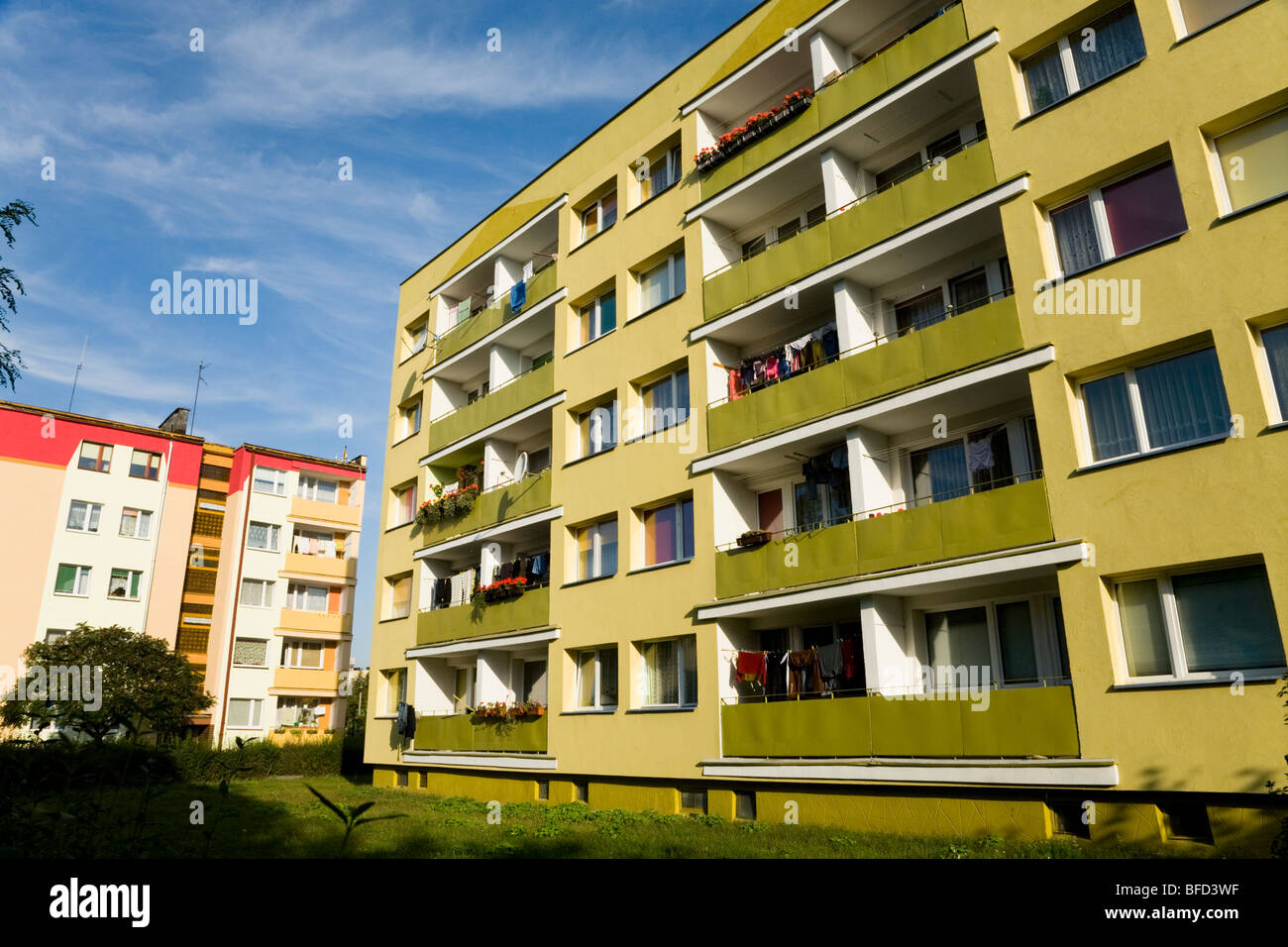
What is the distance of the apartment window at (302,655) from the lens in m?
51.9

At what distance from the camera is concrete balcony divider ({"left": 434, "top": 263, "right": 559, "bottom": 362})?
28.7 meters

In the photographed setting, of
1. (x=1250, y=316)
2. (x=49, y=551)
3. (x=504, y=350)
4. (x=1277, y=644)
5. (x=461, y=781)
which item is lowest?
(x=461, y=781)

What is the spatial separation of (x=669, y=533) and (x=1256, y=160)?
13.6m

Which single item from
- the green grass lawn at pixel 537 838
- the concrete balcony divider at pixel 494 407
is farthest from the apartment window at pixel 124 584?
the green grass lawn at pixel 537 838

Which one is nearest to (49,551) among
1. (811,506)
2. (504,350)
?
(504,350)

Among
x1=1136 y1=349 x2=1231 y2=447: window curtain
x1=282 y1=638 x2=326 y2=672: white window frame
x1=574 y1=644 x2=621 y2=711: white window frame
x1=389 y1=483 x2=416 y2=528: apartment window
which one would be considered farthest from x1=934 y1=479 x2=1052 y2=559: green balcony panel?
x1=282 y1=638 x2=326 y2=672: white window frame

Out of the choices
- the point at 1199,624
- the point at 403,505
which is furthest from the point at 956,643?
the point at 403,505

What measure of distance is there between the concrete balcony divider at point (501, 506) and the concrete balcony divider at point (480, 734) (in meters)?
6.00

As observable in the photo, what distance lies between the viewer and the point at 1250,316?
41.4ft

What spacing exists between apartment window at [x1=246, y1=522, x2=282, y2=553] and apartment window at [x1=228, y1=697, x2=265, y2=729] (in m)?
8.82

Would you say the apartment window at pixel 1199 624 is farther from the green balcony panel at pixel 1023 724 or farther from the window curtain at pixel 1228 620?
the green balcony panel at pixel 1023 724

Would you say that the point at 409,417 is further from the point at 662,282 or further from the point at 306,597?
the point at 306,597
